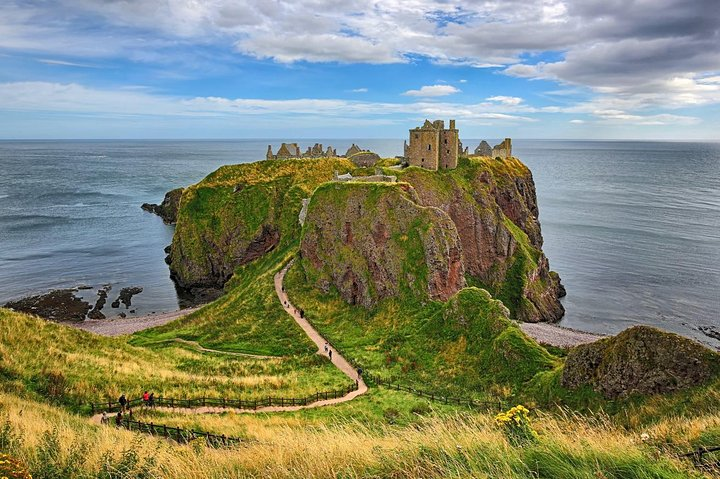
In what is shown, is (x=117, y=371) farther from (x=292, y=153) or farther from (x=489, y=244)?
(x=292, y=153)

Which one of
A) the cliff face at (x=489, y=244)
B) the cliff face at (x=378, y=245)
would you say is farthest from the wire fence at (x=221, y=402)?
the cliff face at (x=489, y=244)

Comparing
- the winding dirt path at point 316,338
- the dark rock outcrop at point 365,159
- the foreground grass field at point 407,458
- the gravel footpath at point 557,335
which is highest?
the dark rock outcrop at point 365,159

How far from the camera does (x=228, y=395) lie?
1118 inches

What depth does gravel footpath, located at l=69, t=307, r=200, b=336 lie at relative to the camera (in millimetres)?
59594

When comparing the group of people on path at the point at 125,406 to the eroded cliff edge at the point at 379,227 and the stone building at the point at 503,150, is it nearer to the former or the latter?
the eroded cliff edge at the point at 379,227

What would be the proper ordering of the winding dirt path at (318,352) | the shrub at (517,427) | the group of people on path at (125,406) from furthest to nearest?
1. the winding dirt path at (318,352)
2. the group of people on path at (125,406)
3. the shrub at (517,427)

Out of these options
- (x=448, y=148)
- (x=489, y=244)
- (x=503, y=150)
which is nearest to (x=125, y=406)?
(x=489, y=244)

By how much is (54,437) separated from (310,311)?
41.8 metres

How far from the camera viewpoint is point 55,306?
69250 mm

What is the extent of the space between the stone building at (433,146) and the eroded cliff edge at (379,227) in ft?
7.90

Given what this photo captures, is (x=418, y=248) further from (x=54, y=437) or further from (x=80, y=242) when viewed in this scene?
(x=80, y=242)

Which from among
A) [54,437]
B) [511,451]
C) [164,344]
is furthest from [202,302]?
[511,451]

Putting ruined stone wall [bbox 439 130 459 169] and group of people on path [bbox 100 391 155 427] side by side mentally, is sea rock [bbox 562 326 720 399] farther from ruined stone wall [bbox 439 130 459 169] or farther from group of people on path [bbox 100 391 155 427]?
ruined stone wall [bbox 439 130 459 169]

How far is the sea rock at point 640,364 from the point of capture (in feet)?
72.2
